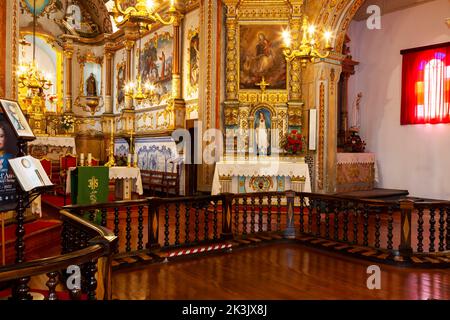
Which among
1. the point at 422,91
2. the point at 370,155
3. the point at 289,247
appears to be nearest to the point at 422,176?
the point at 370,155

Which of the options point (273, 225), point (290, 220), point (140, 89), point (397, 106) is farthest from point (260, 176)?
point (397, 106)

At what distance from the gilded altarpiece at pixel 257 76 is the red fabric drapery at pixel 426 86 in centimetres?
384

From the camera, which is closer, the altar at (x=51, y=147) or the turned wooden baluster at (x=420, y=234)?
the turned wooden baluster at (x=420, y=234)

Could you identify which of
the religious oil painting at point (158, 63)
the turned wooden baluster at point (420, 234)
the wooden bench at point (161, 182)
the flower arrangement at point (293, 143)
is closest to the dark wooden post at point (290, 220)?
the turned wooden baluster at point (420, 234)

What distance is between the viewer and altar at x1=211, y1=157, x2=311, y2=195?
915 centimetres

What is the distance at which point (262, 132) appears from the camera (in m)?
10.1

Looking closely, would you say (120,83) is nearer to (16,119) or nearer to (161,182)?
(161,182)

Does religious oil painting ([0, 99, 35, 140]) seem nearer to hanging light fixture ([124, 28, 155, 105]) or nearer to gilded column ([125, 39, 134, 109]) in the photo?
hanging light fixture ([124, 28, 155, 105])

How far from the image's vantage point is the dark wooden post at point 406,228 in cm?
549

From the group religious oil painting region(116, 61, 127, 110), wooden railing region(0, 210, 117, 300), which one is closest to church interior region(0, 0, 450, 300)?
wooden railing region(0, 210, 117, 300)

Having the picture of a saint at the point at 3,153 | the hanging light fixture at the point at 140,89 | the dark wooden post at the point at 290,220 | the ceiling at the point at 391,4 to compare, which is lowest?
the dark wooden post at the point at 290,220

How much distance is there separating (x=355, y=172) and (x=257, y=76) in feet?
13.3

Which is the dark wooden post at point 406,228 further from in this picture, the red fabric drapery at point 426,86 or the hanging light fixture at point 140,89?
the hanging light fixture at point 140,89

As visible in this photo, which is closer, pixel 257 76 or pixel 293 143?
pixel 293 143
